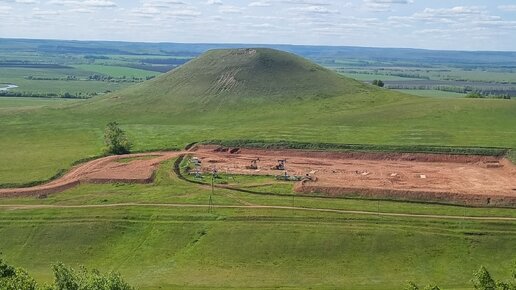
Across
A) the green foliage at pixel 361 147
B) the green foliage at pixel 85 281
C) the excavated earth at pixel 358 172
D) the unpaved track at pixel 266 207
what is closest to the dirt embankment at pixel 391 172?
the excavated earth at pixel 358 172

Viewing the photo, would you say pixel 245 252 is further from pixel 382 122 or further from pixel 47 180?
pixel 382 122

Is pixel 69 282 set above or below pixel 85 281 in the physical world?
below

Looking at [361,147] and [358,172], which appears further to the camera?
[361,147]

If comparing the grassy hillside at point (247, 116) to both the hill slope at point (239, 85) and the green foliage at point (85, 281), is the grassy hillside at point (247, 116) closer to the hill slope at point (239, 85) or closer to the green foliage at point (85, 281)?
the hill slope at point (239, 85)

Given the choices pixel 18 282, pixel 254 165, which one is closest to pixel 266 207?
pixel 254 165

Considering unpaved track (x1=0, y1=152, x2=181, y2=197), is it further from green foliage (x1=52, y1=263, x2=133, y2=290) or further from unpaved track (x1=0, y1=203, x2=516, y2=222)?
green foliage (x1=52, y1=263, x2=133, y2=290)

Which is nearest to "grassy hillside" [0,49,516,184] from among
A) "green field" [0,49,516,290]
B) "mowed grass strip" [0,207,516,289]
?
"green field" [0,49,516,290]

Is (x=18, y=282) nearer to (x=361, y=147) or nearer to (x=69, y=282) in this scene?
(x=69, y=282)

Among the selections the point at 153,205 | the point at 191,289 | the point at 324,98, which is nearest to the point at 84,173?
the point at 153,205
